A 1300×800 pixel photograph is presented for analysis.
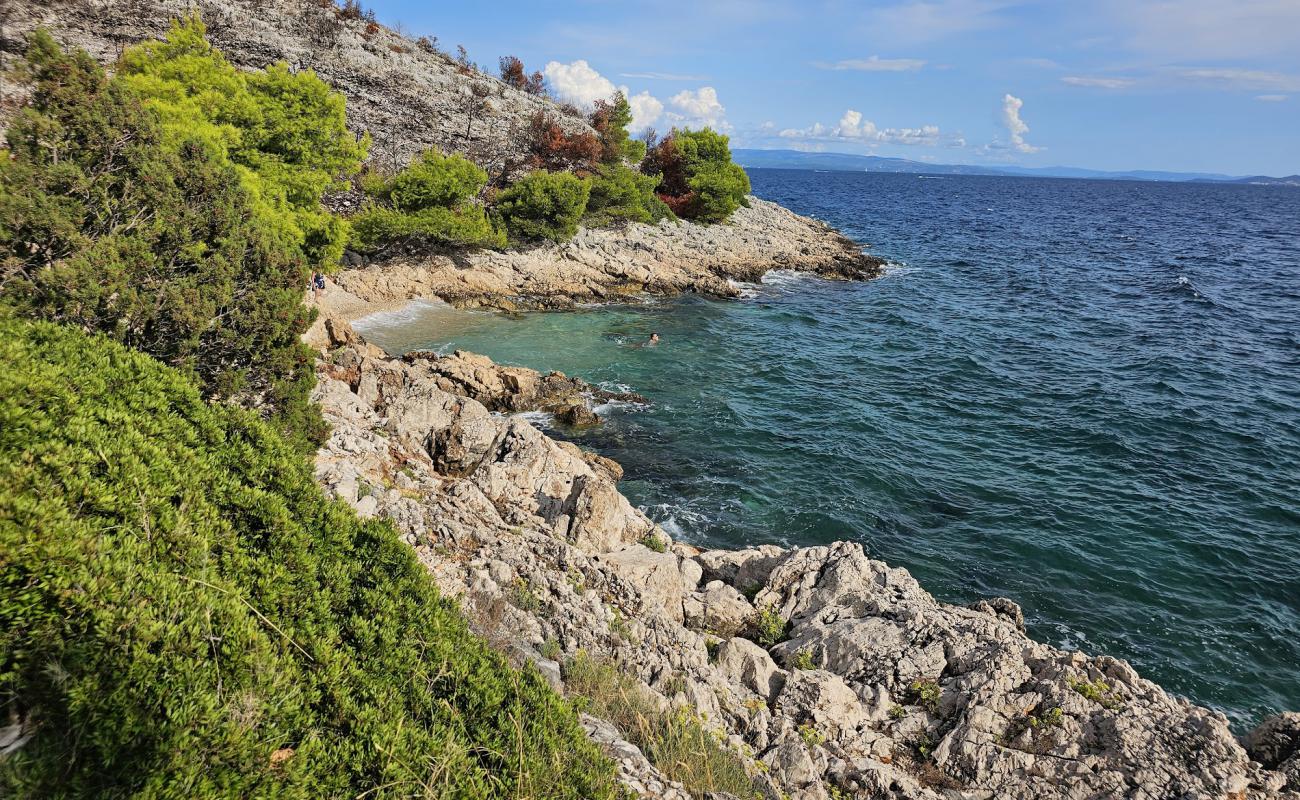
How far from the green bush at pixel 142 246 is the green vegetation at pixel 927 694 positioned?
12.0 metres

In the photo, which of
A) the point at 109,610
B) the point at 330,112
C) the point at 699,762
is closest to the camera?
the point at 109,610

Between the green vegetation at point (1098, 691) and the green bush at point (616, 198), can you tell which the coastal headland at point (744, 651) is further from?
the green bush at point (616, 198)

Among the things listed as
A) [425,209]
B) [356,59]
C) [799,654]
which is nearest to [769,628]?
[799,654]

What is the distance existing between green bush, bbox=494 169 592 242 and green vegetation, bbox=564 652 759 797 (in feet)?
128

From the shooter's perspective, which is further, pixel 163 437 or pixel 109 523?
pixel 163 437

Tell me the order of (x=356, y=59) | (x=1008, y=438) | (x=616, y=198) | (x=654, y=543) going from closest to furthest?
(x=654, y=543), (x=1008, y=438), (x=616, y=198), (x=356, y=59)

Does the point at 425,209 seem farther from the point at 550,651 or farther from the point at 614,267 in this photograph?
the point at 550,651

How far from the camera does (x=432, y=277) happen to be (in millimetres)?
40406

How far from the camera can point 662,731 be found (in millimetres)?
8141

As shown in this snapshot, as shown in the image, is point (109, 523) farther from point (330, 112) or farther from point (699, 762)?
point (330, 112)

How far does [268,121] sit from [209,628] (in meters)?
29.6

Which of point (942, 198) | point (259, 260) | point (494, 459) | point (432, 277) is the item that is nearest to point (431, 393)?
point (494, 459)

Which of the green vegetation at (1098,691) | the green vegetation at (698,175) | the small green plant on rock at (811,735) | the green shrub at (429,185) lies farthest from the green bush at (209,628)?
the green vegetation at (698,175)

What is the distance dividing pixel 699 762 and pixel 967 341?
1461 inches
